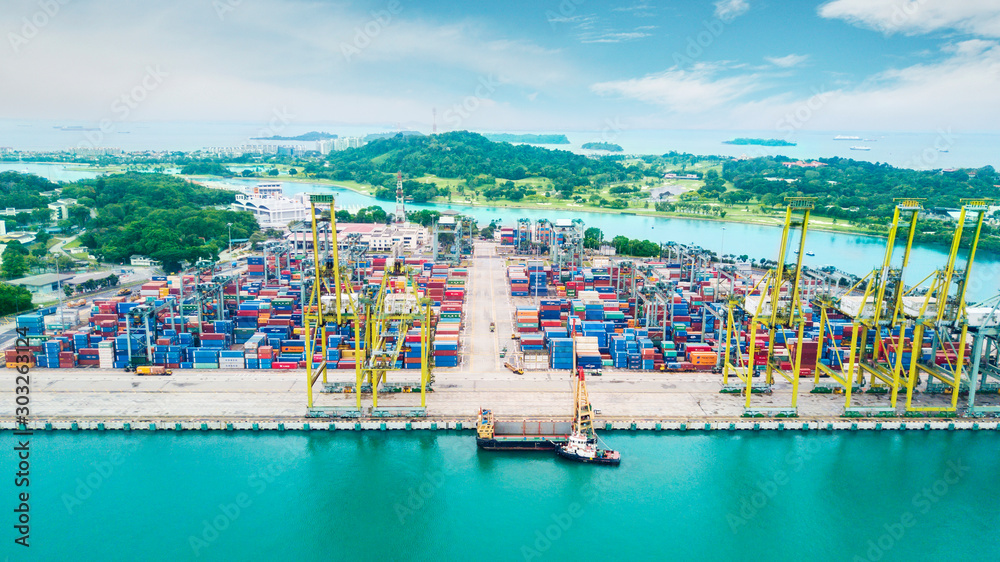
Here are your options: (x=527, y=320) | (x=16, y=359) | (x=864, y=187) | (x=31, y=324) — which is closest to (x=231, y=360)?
(x=16, y=359)

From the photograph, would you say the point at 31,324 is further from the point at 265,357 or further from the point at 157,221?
the point at 157,221

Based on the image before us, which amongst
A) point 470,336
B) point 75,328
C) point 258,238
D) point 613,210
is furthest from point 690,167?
point 75,328

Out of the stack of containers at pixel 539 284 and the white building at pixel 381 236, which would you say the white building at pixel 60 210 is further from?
the stack of containers at pixel 539 284

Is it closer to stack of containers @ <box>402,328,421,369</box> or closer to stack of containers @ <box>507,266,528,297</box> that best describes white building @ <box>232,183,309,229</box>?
stack of containers @ <box>507,266,528,297</box>

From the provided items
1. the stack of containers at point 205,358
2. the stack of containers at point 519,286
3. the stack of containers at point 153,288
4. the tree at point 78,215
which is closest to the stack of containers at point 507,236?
the stack of containers at point 519,286

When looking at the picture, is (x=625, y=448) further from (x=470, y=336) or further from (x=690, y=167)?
(x=690, y=167)
